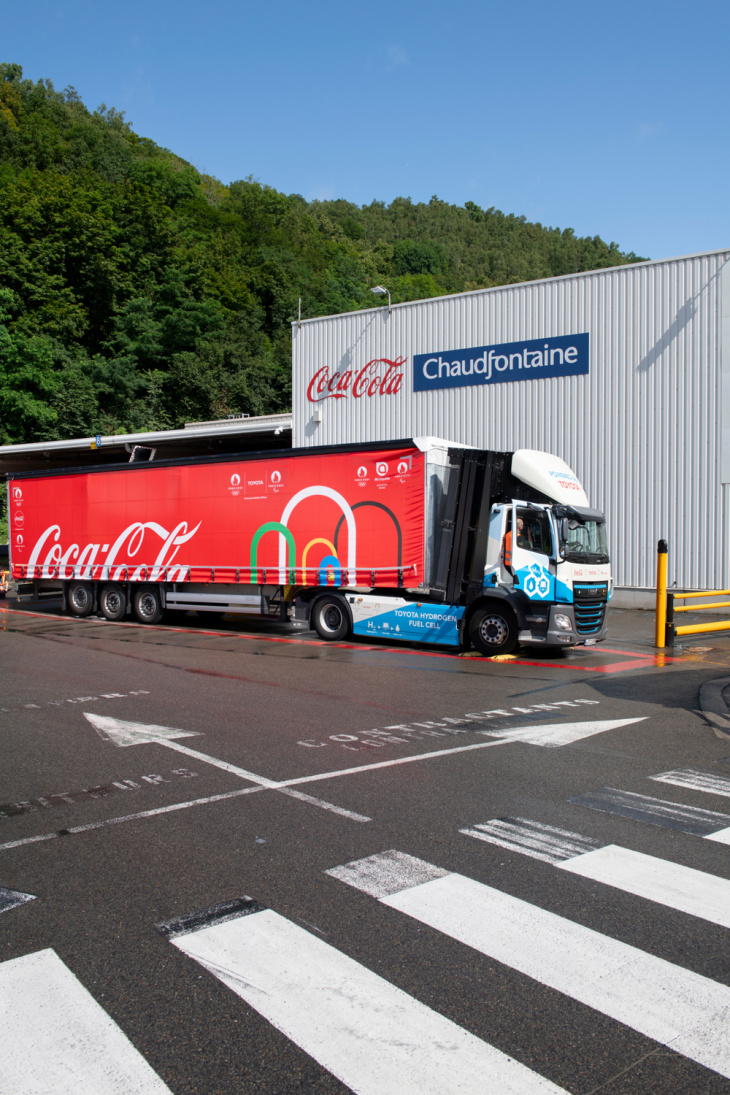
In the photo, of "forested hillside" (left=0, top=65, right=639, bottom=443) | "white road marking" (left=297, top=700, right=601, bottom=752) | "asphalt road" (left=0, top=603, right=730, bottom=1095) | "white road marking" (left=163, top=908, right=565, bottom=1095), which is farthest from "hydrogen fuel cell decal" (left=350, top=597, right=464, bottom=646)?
"forested hillside" (left=0, top=65, right=639, bottom=443)

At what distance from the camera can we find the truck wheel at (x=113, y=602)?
20719 millimetres

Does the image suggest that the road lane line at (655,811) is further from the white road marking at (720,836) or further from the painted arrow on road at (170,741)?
the painted arrow on road at (170,741)

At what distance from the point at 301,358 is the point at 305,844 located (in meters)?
24.3

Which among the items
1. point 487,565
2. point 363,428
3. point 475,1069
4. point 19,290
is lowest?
point 475,1069

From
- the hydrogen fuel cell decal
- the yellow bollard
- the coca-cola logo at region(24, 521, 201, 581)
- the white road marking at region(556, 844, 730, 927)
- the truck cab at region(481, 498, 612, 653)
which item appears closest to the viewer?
the white road marking at region(556, 844, 730, 927)

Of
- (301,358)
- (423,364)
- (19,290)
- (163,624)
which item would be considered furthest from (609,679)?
(19,290)

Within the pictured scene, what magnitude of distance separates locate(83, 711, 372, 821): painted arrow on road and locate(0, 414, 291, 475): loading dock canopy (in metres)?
18.8

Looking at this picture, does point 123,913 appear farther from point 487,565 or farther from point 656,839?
point 487,565

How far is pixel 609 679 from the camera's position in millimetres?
12359

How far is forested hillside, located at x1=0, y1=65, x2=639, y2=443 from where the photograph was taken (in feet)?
198

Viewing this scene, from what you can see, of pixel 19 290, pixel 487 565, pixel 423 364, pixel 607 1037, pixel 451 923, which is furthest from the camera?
pixel 19 290

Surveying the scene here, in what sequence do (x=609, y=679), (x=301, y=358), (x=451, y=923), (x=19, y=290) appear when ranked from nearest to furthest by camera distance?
1. (x=451, y=923)
2. (x=609, y=679)
3. (x=301, y=358)
4. (x=19, y=290)

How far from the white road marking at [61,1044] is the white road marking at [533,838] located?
2.66 m

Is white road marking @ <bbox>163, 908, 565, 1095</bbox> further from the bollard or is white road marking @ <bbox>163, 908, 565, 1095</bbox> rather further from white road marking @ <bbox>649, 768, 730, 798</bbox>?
the bollard
